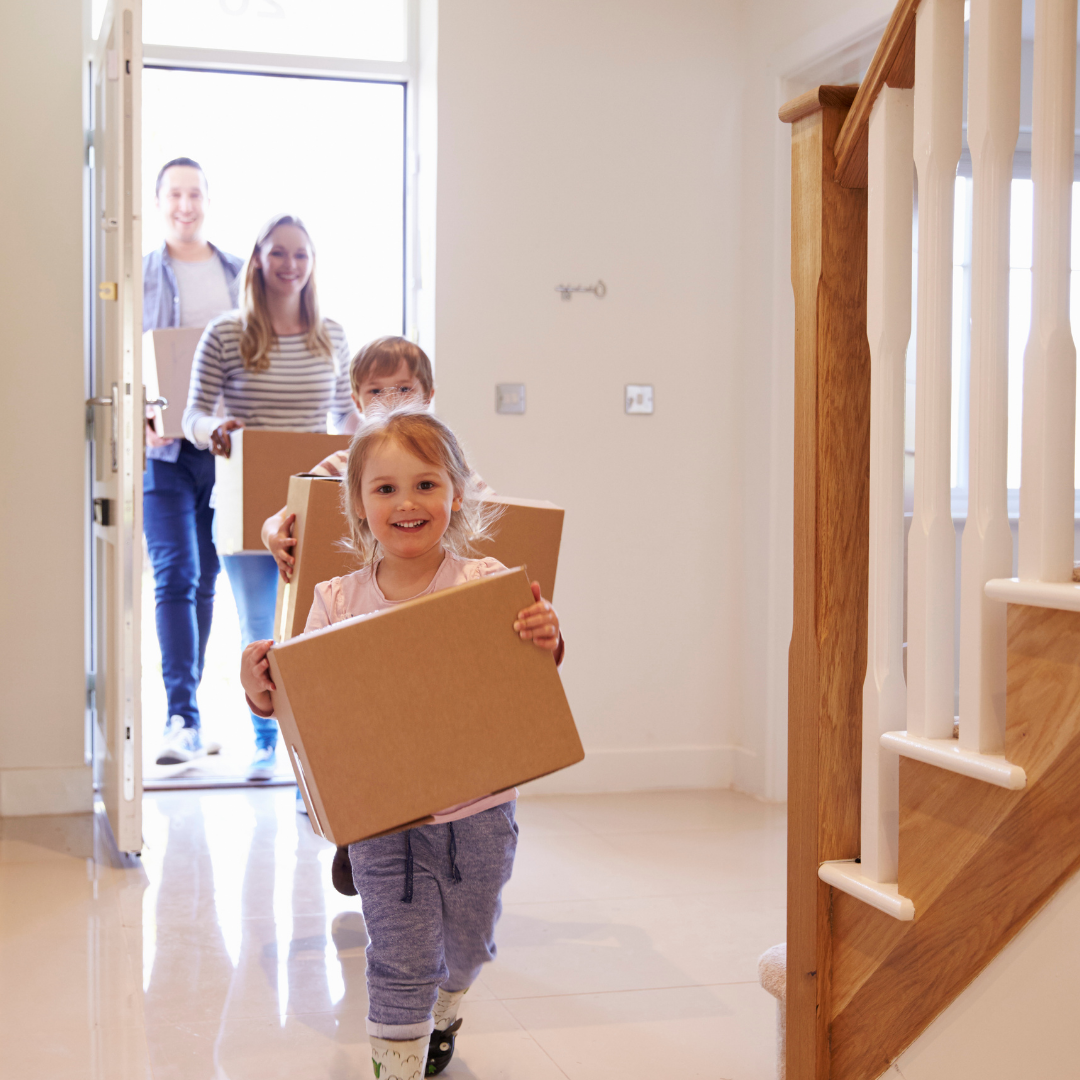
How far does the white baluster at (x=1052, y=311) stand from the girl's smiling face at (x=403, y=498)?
2.21ft

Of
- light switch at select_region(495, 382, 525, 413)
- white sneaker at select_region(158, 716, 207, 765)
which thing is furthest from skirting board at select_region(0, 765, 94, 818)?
light switch at select_region(495, 382, 525, 413)

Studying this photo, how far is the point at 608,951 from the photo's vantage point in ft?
6.97

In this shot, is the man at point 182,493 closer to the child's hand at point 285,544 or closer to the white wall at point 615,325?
the white wall at point 615,325

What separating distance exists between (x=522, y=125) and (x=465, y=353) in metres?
0.65

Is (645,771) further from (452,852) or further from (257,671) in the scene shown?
(257,671)

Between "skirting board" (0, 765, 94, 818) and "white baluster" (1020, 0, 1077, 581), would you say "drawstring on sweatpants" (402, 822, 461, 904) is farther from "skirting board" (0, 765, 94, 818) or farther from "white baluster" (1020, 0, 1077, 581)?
"skirting board" (0, 765, 94, 818)

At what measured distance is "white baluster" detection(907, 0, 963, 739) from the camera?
4.01 ft

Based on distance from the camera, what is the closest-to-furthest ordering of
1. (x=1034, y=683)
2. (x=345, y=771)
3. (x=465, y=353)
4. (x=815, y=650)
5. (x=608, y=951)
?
(x=1034, y=683) → (x=345, y=771) → (x=815, y=650) → (x=608, y=951) → (x=465, y=353)

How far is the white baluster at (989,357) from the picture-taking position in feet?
3.81

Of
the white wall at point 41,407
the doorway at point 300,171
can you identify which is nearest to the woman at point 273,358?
the white wall at point 41,407

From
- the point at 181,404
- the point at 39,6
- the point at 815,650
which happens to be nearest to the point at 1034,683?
the point at 815,650

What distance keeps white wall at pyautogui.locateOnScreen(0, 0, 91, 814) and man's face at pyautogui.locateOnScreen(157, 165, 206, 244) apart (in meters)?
0.47

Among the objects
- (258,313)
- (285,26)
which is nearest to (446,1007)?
(258,313)

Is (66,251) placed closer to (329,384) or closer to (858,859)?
(329,384)
